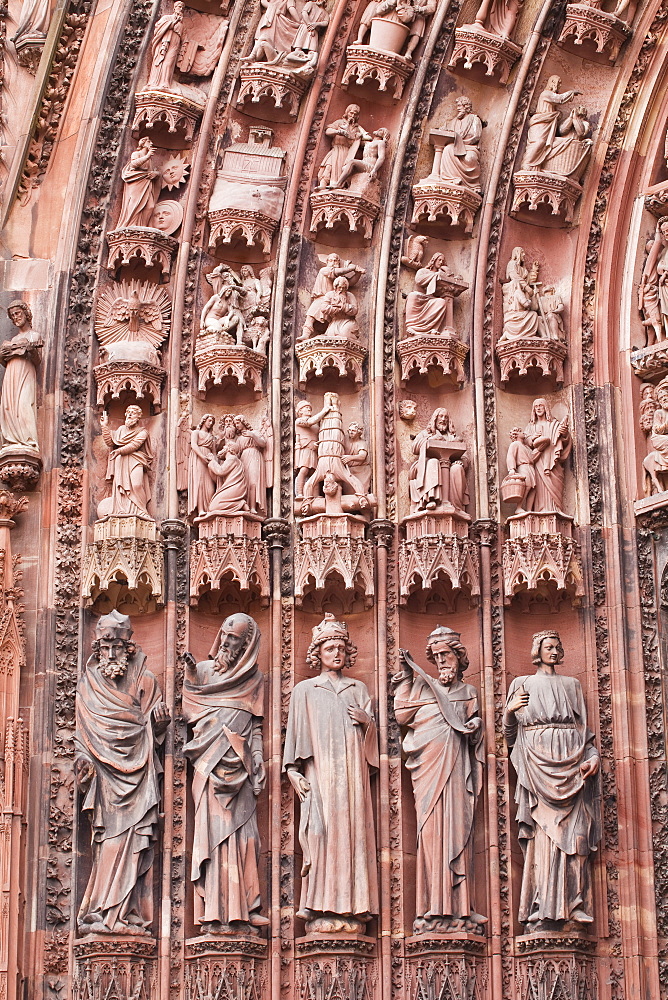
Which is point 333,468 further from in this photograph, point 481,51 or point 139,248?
point 481,51

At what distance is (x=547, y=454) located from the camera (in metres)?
16.9

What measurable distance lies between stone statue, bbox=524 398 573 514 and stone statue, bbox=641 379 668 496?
680 mm

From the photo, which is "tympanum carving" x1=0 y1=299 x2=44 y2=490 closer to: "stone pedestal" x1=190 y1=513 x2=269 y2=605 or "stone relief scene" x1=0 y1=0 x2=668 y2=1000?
"stone relief scene" x1=0 y1=0 x2=668 y2=1000

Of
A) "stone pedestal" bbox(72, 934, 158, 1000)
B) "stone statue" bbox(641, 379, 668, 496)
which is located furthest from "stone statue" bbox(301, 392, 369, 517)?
"stone pedestal" bbox(72, 934, 158, 1000)

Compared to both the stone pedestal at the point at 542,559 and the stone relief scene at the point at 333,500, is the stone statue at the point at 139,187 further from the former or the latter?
the stone pedestal at the point at 542,559

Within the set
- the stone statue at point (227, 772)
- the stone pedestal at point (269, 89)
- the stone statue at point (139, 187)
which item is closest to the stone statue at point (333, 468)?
the stone statue at point (227, 772)

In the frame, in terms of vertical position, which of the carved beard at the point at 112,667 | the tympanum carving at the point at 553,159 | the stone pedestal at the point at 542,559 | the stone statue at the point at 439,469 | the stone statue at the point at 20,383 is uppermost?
→ the tympanum carving at the point at 553,159

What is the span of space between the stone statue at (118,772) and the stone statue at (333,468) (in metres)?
1.83

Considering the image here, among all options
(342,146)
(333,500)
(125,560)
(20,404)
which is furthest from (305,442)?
(342,146)

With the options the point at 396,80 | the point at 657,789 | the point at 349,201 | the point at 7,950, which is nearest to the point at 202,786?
the point at 7,950

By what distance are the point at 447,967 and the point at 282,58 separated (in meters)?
7.74

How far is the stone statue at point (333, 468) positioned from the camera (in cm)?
1683

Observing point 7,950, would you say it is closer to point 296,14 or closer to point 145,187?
point 145,187

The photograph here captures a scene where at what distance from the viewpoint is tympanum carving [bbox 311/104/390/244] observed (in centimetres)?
1755
